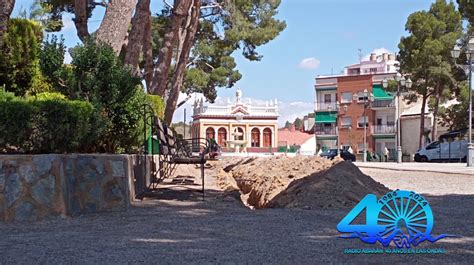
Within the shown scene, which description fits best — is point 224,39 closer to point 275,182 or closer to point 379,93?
point 275,182

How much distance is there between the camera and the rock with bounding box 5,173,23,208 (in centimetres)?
690

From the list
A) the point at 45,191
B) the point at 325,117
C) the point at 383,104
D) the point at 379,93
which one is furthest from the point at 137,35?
the point at 325,117

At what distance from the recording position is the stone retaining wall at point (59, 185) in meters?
6.93

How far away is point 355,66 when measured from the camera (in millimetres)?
83750

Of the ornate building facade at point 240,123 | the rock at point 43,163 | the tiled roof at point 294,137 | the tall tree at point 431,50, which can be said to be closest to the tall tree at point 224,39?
the rock at point 43,163

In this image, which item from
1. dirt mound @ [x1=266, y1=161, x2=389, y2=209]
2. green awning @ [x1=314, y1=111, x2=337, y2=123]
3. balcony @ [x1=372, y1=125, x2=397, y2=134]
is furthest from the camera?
green awning @ [x1=314, y1=111, x2=337, y2=123]

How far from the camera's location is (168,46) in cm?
2005

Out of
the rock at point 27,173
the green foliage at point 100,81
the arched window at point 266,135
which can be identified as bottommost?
the rock at point 27,173

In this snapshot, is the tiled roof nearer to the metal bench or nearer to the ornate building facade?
the ornate building facade

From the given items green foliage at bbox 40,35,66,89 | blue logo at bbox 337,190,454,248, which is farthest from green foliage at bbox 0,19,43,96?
blue logo at bbox 337,190,454,248

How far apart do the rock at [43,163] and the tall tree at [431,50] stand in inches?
1816

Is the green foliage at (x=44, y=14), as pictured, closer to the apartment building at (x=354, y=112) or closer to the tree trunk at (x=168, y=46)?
the tree trunk at (x=168, y=46)

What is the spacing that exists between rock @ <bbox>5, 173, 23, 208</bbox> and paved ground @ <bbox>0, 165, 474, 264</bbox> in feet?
1.09

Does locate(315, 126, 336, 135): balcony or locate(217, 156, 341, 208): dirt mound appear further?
locate(315, 126, 336, 135): balcony
